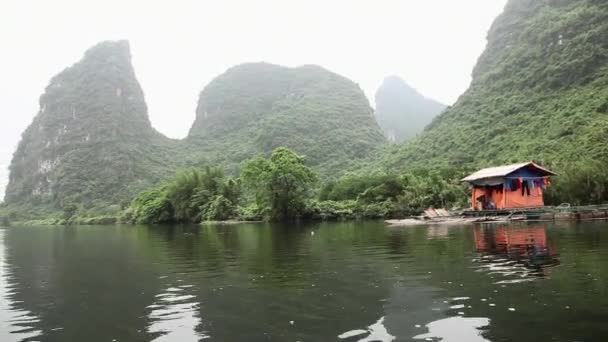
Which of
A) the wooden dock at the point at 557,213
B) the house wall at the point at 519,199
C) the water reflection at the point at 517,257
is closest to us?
the water reflection at the point at 517,257

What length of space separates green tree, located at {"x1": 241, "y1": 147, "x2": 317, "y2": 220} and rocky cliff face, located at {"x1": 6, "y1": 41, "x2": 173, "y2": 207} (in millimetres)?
76434

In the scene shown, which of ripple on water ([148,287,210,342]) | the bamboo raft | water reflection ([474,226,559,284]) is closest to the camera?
ripple on water ([148,287,210,342])

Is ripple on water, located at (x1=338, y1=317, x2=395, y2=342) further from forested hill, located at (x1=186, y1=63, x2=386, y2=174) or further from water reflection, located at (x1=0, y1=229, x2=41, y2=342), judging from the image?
forested hill, located at (x1=186, y1=63, x2=386, y2=174)

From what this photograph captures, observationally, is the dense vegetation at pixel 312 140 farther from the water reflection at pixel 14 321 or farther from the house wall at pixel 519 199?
the water reflection at pixel 14 321

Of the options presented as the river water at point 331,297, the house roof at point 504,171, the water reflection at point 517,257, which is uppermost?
the house roof at point 504,171

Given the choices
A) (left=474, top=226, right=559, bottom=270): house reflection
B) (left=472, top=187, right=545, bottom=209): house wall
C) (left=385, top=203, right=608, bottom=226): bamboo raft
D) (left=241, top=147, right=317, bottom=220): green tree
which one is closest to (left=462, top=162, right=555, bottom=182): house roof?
(left=472, top=187, right=545, bottom=209): house wall

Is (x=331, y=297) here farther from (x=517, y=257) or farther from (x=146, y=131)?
(x=146, y=131)

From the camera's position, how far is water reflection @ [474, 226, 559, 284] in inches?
498

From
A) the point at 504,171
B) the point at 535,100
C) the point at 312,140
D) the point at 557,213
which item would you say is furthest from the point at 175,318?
the point at 312,140

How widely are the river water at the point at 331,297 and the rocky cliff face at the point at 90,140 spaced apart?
113 meters

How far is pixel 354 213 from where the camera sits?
173ft

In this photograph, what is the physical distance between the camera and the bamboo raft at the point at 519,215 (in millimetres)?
31906

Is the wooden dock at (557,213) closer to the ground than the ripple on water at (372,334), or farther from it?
farther from it

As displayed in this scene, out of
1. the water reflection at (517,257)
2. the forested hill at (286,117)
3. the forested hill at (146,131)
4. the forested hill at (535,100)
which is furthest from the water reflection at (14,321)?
the forested hill at (286,117)
